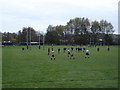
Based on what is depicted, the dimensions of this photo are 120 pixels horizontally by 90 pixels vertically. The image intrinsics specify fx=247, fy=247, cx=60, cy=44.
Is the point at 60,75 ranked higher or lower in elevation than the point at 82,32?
lower

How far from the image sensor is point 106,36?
434 feet

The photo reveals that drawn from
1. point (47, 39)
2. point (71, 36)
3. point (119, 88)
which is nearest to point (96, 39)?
point (71, 36)

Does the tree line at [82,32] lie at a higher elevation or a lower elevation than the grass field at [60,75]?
higher

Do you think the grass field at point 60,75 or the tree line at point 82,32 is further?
the tree line at point 82,32

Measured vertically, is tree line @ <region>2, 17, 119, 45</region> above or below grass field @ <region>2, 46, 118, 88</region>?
above

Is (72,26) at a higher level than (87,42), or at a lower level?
higher

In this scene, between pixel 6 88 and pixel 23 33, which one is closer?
pixel 6 88

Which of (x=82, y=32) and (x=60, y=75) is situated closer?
(x=60, y=75)

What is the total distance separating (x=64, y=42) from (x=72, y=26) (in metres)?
10.6

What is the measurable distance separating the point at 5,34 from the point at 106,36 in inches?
2503

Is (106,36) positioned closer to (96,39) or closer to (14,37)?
(96,39)

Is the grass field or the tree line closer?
Answer: the grass field

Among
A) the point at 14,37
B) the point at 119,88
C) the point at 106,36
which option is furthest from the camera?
the point at 14,37

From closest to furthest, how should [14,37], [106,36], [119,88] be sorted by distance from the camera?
[119,88] < [106,36] < [14,37]
